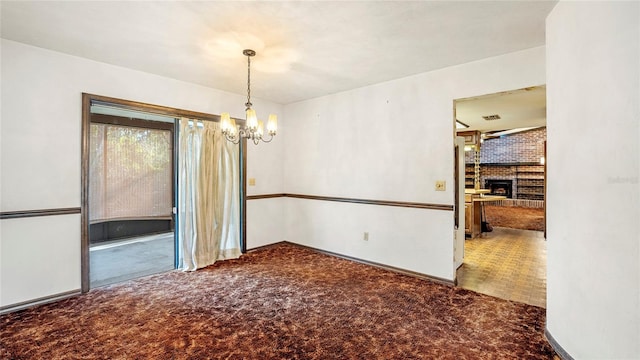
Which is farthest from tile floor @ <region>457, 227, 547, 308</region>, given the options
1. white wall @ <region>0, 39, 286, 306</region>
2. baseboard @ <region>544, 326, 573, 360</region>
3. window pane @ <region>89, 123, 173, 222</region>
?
window pane @ <region>89, 123, 173, 222</region>

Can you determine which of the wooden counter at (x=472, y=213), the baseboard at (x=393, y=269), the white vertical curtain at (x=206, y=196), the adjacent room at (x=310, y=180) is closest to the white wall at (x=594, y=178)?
the adjacent room at (x=310, y=180)

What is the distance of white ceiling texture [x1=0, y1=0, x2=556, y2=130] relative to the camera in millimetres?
2174

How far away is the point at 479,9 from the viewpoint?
2.20 metres

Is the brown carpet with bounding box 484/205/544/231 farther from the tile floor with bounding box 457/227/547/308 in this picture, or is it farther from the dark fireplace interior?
the dark fireplace interior

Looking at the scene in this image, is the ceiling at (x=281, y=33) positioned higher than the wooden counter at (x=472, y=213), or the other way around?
the ceiling at (x=281, y=33)

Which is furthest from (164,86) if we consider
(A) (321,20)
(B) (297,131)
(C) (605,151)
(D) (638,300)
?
(D) (638,300)

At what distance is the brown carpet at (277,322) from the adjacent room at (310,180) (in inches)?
0.9

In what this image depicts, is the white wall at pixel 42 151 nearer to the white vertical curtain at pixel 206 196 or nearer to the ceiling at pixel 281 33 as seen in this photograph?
the ceiling at pixel 281 33

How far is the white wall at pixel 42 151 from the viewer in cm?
274

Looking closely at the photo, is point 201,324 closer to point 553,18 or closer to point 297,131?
point 297,131

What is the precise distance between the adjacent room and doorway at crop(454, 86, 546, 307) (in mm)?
75

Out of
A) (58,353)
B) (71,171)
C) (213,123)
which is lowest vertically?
(58,353)

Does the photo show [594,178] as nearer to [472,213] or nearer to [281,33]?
[281,33]

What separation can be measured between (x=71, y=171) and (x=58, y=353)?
5.93ft
